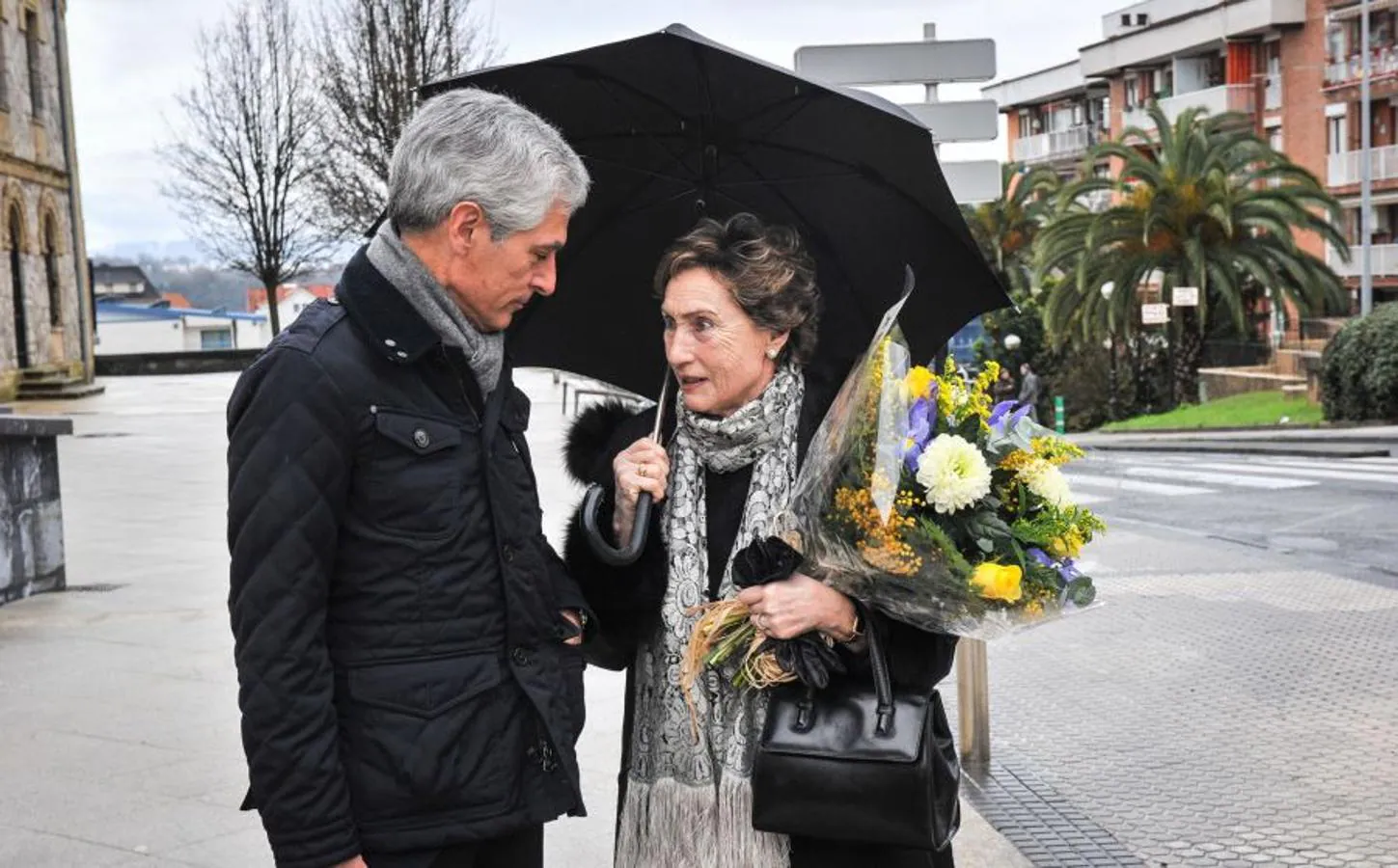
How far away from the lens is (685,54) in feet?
10.6

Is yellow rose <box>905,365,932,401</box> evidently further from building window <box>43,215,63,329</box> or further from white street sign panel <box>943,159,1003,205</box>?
building window <box>43,215,63,329</box>

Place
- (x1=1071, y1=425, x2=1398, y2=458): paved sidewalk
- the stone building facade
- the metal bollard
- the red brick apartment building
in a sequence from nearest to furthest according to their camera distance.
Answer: the metal bollard → (x1=1071, y1=425, x2=1398, y2=458): paved sidewalk → the stone building facade → the red brick apartment building

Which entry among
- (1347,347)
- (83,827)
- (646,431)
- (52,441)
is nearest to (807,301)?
(646,431)

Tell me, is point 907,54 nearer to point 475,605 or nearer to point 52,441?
point 52,441

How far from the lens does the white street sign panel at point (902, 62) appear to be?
25.2 feet

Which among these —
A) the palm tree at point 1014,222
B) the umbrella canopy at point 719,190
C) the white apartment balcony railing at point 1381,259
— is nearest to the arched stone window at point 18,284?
the palm tree at point 1014,222

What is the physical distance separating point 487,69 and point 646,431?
0.82 meters

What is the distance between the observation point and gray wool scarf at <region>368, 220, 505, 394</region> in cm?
247

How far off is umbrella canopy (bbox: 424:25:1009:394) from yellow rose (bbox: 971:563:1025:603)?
0.93 metres

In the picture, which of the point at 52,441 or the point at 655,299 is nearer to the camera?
the point at 655,299

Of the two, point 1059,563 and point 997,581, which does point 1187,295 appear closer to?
point 1059,563

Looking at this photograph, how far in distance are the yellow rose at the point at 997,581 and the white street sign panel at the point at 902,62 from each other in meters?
5.37

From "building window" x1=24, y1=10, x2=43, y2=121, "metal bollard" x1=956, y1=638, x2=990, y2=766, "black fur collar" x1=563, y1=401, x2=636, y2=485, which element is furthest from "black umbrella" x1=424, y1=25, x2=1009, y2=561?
"building window" x1=24, y1=10, x2=43, y2=121

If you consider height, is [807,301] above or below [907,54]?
below
